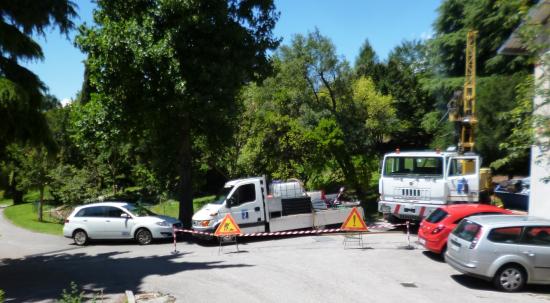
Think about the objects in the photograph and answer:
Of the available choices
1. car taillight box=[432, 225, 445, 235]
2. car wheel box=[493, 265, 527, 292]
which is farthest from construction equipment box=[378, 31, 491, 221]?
car wheel box=[493, 265, 527, 292]

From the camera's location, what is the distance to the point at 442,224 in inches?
512

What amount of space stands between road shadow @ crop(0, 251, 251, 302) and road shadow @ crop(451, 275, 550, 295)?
5.61 metres

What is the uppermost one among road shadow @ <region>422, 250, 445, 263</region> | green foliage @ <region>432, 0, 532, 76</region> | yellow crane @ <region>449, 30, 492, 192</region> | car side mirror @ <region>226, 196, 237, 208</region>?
green foliage @ <region>432, 0, 532, 76</region>

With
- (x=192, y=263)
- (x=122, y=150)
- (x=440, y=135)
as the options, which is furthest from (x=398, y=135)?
(x=192, y=263)

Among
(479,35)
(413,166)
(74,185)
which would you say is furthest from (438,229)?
(479,35)

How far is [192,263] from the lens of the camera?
13.9 meters

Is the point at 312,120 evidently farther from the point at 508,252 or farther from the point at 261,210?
the point at 508,252

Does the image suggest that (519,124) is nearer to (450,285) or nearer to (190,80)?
(450,285)

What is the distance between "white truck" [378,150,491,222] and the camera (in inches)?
656

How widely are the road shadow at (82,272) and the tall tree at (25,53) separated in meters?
3.67

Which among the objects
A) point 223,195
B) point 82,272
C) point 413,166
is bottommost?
point 82,272

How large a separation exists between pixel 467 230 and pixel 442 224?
2.25 m

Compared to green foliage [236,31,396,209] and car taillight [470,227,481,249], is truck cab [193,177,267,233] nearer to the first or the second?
green foliage [236,31,396,209]

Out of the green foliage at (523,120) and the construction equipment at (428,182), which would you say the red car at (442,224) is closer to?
the construction equipment at (428,182)
